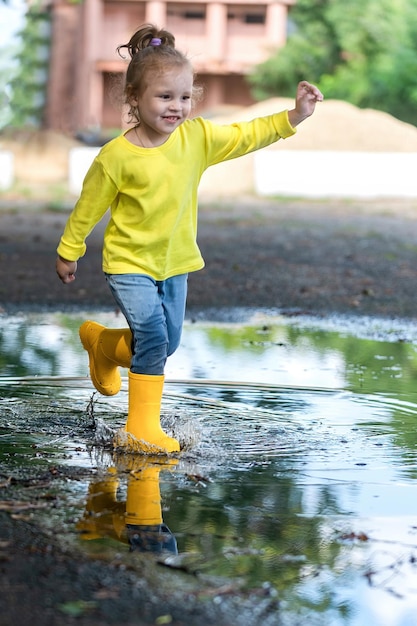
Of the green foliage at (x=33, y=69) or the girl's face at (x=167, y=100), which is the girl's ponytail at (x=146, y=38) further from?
the green foliage at (x=33, y=69)

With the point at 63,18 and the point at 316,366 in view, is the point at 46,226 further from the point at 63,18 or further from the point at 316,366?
the point at 63,18

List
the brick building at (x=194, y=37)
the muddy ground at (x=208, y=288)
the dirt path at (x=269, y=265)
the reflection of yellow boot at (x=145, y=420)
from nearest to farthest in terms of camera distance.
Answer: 1. the muddy ground at (x=208, y=288)
2. the reflection of yellow boot at (x=145, y=420)
3. the dirt path at (x=269, y=265)
4. the brick building at (x=194, y=37)

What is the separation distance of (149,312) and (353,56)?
42.8m

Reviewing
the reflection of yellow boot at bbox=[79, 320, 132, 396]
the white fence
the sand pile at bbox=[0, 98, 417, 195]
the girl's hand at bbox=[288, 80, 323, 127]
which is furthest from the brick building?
the girl's hand at bbox=[288, 80, 323, 127]

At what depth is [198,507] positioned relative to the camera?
13.7 feet

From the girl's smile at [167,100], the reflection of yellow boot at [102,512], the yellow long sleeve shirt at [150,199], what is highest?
the girl's smile at [167,100]

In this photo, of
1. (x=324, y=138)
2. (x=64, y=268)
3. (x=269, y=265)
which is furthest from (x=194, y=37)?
(x=64, y=268)

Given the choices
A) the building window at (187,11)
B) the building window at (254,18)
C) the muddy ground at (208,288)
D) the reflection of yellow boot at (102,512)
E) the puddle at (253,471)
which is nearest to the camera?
the muddy ground at (208,288)

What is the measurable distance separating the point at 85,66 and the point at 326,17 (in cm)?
1216

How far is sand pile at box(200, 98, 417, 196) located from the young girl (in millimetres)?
22963

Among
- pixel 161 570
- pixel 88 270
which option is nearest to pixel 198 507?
pixel 161 570

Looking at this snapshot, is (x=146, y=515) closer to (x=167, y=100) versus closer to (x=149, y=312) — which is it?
(x=149, y=312)

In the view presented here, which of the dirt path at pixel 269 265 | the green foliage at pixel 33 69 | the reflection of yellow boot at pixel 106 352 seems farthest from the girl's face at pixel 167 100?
the green foliage at pixel 33 69

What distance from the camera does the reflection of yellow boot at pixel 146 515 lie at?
3.75 meters
